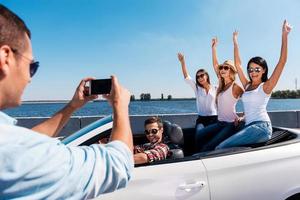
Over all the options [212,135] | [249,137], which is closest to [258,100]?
[249,137]

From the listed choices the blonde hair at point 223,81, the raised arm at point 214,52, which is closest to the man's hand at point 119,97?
the blonde hair at point 223,81

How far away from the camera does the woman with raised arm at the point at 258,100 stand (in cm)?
377

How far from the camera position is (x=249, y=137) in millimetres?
3764

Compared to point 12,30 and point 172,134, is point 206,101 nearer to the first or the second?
point 172,134

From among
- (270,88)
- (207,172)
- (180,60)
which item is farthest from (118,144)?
(180,60)

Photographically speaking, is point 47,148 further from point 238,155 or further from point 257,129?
point 257,129

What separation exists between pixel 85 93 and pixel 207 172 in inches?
58.5

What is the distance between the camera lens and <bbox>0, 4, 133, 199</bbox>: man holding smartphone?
0.94 meters

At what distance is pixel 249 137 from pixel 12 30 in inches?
121

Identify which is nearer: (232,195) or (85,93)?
(85,93)

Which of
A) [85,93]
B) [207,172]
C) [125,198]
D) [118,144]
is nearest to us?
[118,144]

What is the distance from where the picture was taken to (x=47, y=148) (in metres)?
0.98

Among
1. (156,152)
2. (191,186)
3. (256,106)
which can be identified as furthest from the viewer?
(256,106)

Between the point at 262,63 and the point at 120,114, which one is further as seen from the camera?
the point at 262,63
